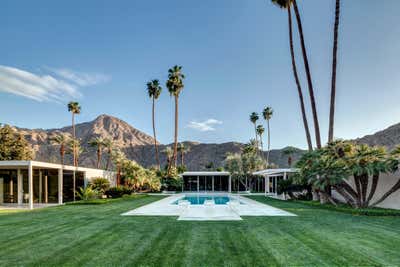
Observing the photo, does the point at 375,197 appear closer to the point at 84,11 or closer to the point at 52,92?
the point at 84,11

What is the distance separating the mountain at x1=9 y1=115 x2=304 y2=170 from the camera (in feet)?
233

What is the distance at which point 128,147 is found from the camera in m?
85.2

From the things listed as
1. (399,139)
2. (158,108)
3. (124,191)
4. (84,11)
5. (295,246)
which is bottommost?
(124,191)

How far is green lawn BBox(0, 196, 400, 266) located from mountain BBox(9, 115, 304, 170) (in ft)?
170

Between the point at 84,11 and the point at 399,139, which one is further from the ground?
the point at 84,11

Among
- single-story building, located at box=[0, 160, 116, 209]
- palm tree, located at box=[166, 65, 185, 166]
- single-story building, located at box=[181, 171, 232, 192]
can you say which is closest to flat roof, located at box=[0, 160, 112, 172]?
single-story building, located at box=[0, 160, 116, 209]

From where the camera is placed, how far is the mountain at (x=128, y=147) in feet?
233

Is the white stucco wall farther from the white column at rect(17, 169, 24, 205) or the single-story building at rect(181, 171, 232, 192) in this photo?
the single-story building at rect(181, 171, 232, 192)

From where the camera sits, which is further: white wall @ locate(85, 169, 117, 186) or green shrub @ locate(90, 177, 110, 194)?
white wall @ locate(85, 169, 117, 186)

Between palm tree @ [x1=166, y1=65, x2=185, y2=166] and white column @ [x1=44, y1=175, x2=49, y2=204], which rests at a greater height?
palm tree @ [x1=166, y1=65, x2=185, y2=166]

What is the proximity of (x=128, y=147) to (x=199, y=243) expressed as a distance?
268 ft

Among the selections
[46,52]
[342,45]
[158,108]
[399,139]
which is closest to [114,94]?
[158,108]

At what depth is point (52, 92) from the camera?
32250 mm

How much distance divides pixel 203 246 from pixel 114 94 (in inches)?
1094
